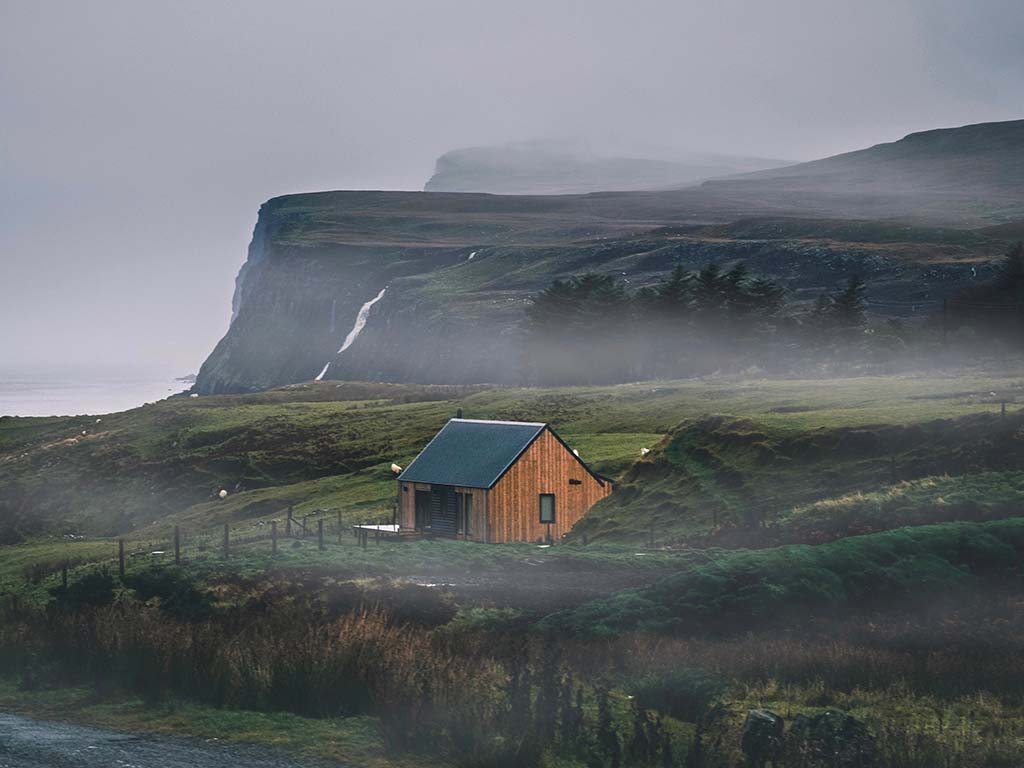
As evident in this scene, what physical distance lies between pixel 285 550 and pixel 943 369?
217 ft

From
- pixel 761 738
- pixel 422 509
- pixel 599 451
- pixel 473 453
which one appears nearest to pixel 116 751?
pixel 761 738

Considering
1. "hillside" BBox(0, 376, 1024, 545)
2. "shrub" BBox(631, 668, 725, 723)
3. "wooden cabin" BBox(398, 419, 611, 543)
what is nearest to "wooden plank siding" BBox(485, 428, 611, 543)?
"wooden cabin" BBox(398, 419, 611, 543)

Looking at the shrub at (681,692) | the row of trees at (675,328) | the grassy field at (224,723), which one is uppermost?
the row of trees at (675,328)

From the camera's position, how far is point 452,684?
23.9 metres

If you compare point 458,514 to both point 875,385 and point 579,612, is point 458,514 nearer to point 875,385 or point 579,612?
point 579,612

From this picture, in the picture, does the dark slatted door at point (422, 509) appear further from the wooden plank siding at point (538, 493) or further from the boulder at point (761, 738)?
the boulder at point (761, 738)

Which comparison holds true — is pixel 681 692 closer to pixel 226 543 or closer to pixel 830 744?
pixel 830 744

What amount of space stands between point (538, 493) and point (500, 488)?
2.20 metres

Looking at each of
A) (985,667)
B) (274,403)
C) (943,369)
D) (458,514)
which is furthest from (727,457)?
(274,403)

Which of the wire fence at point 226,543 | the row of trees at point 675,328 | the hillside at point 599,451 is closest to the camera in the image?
the wire fence at point 226,543

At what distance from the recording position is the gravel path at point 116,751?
2186cm

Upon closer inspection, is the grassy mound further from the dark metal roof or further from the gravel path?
the gravel path

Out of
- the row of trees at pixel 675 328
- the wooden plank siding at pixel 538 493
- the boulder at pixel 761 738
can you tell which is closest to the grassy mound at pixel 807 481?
the wooden plank siding at pixel 538 493

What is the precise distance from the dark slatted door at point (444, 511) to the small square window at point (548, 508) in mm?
3527
